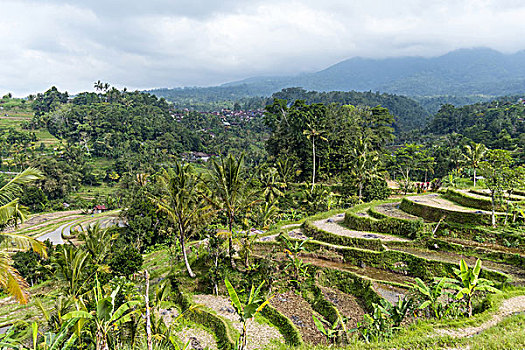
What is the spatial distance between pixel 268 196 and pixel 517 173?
1842cm

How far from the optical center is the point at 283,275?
1399 centimetres

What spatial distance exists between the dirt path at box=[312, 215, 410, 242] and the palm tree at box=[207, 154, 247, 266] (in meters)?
6.16

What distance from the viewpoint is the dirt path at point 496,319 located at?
7.22 m

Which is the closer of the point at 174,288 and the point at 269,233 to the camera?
the point at 174,288

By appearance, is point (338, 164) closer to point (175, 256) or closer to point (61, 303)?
point (175, 256)

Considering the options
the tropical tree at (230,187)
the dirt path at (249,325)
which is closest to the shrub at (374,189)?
the tropical tree at (230,187)

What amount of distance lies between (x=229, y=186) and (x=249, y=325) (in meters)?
5.78

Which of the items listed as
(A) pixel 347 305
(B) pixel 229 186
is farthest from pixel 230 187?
(A) pixel 347 305

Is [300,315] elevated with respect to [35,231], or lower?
elevated

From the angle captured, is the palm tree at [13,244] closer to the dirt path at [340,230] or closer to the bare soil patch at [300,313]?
the bare soil patch at [300,313]

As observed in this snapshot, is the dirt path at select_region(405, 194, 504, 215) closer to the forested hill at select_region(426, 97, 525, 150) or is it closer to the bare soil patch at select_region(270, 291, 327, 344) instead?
the bare soil patch at select_region(270, 291, 327, 344)

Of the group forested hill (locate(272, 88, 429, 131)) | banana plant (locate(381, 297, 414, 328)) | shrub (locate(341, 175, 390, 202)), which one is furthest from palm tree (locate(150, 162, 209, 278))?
forested hill (locate(272, 88, 429, 131))

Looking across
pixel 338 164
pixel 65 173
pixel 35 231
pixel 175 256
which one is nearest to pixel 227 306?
pixel 175 256

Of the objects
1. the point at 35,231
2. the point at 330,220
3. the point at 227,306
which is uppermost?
the point at 330,220
